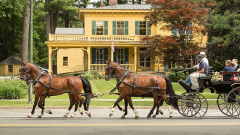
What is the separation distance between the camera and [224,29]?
21.0 metres

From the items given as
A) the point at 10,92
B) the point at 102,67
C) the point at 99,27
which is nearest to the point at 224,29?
the point at 10,92

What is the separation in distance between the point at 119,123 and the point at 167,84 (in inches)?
109

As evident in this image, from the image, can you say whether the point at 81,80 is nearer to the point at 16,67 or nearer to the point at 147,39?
the point at 147,39

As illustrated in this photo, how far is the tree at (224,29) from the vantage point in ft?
58.7

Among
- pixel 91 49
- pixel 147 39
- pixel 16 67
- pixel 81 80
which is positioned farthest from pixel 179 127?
pixel 16 67

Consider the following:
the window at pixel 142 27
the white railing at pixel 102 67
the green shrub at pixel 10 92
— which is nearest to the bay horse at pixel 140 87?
the green shrub at pixel 10 92

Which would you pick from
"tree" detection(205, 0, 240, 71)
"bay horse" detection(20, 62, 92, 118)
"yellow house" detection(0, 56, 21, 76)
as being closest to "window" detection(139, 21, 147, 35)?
"tree" detection(205, 0, 240, 71)

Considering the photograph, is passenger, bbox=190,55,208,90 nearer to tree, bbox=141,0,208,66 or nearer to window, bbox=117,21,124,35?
tree, bbox=141,0,208,66

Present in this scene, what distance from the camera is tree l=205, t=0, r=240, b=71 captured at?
58.7 feet

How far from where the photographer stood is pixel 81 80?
11.2m

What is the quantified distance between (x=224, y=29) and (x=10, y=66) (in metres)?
33.3

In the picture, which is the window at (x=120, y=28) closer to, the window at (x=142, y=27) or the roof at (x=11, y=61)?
the window at (x=142, y=27)

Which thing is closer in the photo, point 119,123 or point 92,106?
point 119,123

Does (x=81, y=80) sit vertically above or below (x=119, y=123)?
above
